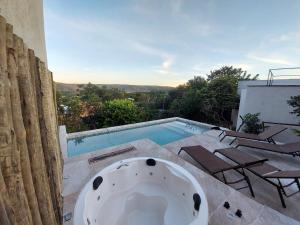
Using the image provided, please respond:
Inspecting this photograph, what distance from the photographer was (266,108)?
21.7ft

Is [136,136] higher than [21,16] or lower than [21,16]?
lower

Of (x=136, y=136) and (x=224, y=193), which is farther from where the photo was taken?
(x=136, y=136)

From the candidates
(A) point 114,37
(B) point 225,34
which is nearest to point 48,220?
(A) point 114,37

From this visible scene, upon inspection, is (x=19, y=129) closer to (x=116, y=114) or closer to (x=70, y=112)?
(x=70, y=112)

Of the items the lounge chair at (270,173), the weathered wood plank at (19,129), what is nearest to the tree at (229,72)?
the lounge chair at (270,173)

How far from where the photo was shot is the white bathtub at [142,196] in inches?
80.7

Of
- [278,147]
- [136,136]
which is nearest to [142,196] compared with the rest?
[136,136]

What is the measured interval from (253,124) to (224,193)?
5247mm

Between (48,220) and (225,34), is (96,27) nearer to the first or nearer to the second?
(225,34)

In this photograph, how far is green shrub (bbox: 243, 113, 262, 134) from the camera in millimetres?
6387

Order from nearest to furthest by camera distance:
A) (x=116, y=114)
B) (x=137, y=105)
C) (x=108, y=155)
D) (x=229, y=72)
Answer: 1. (x=108, y=155)
2. (x=116, y=114)
3. (x=137, y=105)
4. (x=229, y=72)

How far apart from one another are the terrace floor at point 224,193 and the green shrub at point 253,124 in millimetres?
2344

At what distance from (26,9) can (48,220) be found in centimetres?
237

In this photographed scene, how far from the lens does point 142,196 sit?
272 cm
